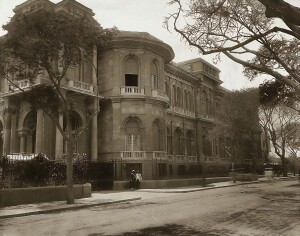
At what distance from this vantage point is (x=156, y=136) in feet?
109

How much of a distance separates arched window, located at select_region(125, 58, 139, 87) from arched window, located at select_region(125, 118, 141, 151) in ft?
12.3

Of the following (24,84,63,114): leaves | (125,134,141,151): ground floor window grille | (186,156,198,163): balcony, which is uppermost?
(24,84,63,114): leaves

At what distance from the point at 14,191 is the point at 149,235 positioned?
398 inches

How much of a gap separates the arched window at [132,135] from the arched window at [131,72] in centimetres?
375

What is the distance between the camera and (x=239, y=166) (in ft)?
171

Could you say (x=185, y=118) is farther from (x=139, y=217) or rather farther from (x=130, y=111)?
(x=139, y=217)

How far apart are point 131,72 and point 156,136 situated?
6416 mm

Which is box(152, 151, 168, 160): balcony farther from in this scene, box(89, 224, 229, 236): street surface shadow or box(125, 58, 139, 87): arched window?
box(89, 224, 229, 236): street surface shadow

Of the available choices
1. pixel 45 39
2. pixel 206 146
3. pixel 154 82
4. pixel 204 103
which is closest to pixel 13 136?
pixel 154 82

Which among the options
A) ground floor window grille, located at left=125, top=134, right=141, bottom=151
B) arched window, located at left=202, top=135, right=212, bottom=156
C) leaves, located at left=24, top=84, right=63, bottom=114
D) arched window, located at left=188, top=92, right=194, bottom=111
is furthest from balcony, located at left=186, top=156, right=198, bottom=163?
leaves, located at left=24, top=84, right=63, bottom=114

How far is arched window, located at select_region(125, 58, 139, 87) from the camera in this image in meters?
32.8

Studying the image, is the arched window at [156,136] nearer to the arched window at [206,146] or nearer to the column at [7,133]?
the column at [7,133]

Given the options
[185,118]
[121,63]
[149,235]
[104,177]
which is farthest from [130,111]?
[149,235]

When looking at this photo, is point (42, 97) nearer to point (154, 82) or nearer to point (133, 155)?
point (133, 155)
